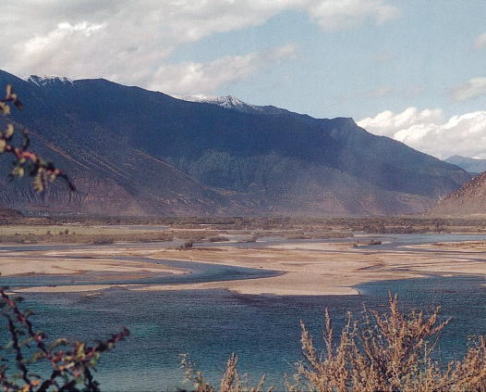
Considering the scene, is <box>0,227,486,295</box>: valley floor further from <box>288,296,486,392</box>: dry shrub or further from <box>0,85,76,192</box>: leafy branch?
<box>0,85,76,192</box>: leafy branch

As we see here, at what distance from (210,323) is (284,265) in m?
21.4

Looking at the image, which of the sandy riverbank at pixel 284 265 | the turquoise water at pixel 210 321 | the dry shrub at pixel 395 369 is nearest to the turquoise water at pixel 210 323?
the turquoise water at pixel 210 321

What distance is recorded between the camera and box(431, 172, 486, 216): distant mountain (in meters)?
144

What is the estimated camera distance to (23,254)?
50.3m

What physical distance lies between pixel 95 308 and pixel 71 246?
123 ft

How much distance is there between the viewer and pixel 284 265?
1709 inches

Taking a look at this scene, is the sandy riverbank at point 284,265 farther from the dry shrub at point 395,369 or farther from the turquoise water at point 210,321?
the dry shrub at point 395,369

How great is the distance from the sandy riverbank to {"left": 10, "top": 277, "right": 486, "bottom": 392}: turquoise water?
8.09ft

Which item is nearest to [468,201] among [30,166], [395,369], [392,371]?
[392,371]

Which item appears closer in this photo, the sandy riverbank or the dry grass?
the dry grass

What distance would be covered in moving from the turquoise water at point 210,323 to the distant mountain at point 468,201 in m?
117

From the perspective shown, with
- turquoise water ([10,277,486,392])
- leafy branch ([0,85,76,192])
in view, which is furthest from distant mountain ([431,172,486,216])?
leafy branch ([0,85,76,192])

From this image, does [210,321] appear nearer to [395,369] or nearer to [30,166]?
[395,369]

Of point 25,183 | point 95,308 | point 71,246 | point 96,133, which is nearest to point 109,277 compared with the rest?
point 95,308
